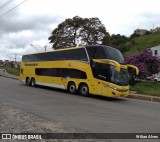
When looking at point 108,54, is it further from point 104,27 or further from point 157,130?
point 104,27

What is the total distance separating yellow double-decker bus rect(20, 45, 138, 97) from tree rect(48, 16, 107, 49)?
126 feet

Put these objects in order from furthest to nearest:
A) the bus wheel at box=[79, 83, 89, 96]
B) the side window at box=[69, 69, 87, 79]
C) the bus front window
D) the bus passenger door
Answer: the side window at box=[69, 69, 87, 79] → the bus wheel at box=[79, 83, 89, 96] → the bus passenger door → the bus front window

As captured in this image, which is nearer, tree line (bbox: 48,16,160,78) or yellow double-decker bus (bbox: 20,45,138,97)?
Answer: yellow double-decker bus (bbox: 20,45,138,97)

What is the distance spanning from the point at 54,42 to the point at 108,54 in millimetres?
47967

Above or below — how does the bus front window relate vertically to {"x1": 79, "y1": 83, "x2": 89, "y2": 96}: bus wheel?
above

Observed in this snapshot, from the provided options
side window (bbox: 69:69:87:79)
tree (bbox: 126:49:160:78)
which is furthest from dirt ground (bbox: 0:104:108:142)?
tree (bbox: 126:49:160:78)

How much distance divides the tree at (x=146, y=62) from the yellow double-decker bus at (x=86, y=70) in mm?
12117

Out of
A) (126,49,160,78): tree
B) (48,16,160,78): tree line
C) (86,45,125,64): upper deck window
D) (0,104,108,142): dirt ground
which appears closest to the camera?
(0,104,108,142): dirt ground

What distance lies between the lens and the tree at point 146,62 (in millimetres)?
36312

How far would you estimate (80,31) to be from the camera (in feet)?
225

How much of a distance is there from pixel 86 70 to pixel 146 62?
16.6 metres

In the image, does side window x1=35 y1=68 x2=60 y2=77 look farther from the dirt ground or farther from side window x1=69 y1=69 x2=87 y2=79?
the dirt ground

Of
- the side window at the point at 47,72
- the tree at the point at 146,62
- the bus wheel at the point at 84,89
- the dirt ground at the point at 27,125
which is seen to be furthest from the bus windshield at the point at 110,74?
the tree at the point at 146,62

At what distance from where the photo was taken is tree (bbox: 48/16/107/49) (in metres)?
67.7
